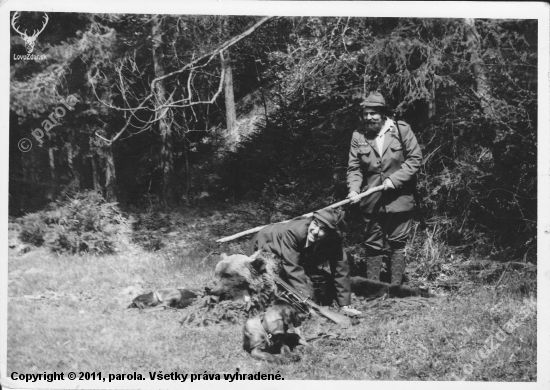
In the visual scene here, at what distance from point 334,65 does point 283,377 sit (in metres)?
3.48

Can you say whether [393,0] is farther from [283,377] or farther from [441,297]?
[283,377]

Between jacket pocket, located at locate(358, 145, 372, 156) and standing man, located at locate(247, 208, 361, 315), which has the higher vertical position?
jacket pocket, located at locate(358, 145, 372, 156)

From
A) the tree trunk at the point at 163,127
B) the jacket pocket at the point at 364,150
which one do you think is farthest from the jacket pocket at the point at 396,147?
the tree trunk at the point at 163,127

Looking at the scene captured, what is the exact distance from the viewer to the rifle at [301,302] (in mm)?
6082

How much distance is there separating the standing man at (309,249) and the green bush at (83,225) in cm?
165

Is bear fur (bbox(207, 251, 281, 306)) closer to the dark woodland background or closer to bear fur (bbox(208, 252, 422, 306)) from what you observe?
bear fur (bbox(208, 252, 422, 306))

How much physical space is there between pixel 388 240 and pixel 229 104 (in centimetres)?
235

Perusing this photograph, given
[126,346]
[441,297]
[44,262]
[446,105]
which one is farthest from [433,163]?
[44,262]

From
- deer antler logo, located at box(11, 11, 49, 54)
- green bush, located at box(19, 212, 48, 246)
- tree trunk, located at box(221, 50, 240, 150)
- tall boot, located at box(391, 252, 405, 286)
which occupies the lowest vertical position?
tall boot, located at box(391, 252, 405, 286)

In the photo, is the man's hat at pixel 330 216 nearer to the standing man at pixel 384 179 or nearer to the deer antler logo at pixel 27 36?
the standing man at pixel 384 179

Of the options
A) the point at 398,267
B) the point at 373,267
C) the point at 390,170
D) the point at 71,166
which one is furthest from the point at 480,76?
the point at 71,166

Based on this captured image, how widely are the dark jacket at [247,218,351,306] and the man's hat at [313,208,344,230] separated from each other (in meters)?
0.11

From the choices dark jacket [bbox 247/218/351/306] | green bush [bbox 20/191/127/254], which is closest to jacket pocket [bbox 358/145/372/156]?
dark jacket [bbox 247/218/351/306]

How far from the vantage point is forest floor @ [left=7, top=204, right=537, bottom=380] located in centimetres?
601
